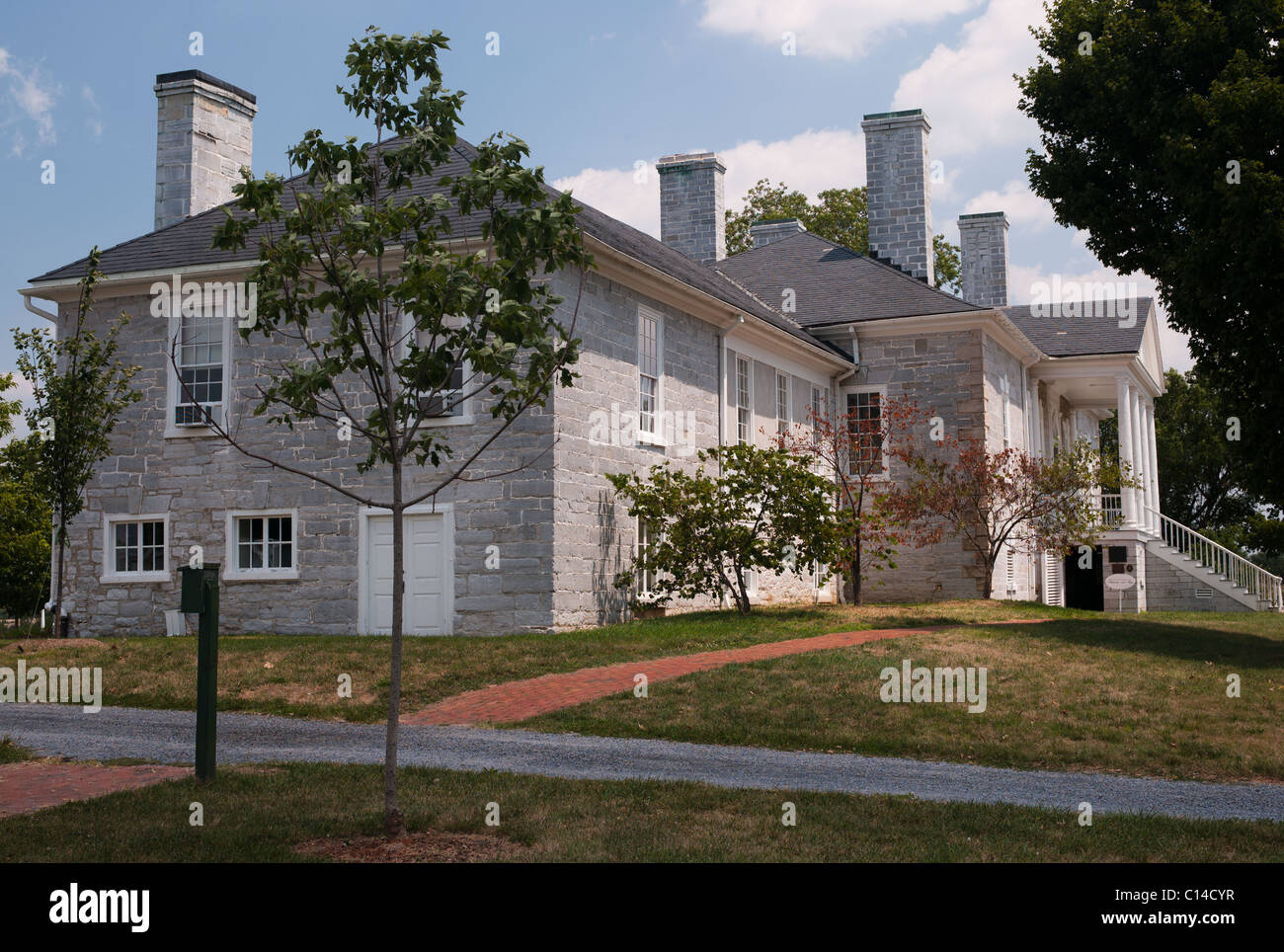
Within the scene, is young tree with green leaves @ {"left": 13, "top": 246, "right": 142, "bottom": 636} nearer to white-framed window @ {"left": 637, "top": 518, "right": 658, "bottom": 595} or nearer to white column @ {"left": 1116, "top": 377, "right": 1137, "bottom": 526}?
white-framed window @ {"left": 637, "top": 518, "right": 658, "bottom": 595}

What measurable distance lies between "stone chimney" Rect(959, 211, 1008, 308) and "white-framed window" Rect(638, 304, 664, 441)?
16007mm

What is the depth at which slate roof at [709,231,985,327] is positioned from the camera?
2545 centimetres

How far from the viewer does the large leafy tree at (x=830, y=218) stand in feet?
143

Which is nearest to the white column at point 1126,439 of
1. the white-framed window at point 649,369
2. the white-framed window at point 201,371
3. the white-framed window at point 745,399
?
the white-framed window at point 745,399

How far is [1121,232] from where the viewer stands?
17859 millimetres

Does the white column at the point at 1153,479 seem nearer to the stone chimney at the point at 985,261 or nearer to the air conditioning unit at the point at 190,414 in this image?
the stone chimney at the point at 985,261

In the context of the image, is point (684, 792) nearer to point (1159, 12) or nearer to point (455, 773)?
point (455, 773)

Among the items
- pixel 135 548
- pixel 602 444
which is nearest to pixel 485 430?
pixel 602 444

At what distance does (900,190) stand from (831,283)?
3.08 metres

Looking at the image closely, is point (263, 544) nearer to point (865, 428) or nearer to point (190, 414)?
point (190, 414)

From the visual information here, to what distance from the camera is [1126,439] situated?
96.3ft

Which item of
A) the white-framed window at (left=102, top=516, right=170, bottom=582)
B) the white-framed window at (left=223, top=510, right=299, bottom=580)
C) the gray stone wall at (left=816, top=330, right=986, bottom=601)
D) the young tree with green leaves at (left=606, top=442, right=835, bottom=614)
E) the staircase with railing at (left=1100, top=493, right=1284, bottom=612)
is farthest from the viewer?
the staircase with railing at (left=1100, top=493, right=1284, bottom=612)

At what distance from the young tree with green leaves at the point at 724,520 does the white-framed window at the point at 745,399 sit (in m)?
3.08

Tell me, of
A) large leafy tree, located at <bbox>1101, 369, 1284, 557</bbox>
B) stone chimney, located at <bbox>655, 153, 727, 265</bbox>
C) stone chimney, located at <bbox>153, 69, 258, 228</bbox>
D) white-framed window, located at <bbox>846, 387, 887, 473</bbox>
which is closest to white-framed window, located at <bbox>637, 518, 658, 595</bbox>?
white-framed window, located at <bbox>846, 387, 887, 473</bbox>
